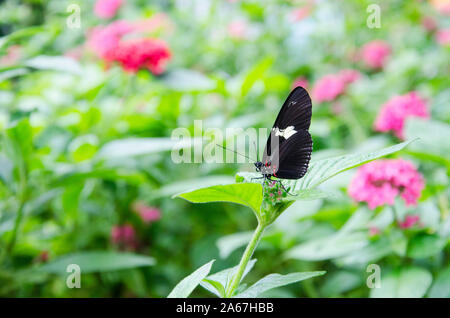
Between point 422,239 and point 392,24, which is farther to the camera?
point 392,24

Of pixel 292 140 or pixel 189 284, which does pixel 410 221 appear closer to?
pixel 292 140

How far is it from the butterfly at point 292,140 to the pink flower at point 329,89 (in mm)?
1055

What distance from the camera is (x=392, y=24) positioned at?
7.70 feet

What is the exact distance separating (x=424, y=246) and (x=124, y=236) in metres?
0.91

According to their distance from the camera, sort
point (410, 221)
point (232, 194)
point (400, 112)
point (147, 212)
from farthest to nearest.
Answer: point (147, 212)
point (400, 112)
point (410, 221)
point (232, 194)

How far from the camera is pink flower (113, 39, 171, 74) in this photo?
129cm

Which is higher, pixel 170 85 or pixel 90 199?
pixel 170 85

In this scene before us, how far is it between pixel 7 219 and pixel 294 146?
0.79 m

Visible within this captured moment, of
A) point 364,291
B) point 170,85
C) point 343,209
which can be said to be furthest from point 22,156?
point 364,291

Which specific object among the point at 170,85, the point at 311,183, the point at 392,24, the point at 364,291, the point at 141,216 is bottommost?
the point at 364,291

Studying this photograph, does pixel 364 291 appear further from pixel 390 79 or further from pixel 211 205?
pixel 390 79

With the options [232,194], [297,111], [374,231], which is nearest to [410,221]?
[374,231]

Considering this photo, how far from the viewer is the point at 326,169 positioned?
53 cm

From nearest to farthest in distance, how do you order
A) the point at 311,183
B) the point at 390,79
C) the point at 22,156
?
the point at 311,183 → the point at 22,156 → the point at 390,79
